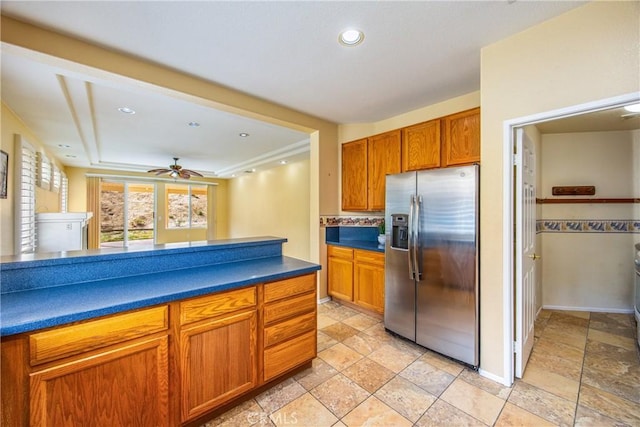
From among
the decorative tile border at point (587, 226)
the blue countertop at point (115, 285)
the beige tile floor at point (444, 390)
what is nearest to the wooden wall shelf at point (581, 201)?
the decorative tile border at point (587, 226)

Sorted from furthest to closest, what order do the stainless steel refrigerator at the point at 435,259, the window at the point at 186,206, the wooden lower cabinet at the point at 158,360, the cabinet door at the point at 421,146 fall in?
1. the window at the point at 186,206
2. the cabinet door at the point at 421,146
3. the stainless steel refrigerator at the point at 435,259
4. the wooden lower cabinet at the point at 158,360

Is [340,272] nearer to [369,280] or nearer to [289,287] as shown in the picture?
[369,280]

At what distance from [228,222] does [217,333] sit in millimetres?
7681

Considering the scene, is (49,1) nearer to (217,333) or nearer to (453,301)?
(217,333)

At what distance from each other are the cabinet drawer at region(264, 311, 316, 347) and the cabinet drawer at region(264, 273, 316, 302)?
20cm

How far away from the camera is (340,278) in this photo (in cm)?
359

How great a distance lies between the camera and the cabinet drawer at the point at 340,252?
3.46 meters

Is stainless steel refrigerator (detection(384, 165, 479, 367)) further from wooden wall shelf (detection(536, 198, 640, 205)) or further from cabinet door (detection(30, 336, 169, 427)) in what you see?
cabinet door (detection(30, 336, 169, 427))

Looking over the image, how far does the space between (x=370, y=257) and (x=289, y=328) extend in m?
1.55

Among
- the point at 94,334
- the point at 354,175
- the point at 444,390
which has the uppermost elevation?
the point at 354,175

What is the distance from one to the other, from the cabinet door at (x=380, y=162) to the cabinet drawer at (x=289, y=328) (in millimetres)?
1857

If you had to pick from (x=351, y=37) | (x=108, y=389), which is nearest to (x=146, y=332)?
(x=108, y=389)

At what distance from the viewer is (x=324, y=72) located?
2354mm

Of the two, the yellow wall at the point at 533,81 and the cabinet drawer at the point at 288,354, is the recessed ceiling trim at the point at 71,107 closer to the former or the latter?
the cabinet drawer at the point at 288,354
